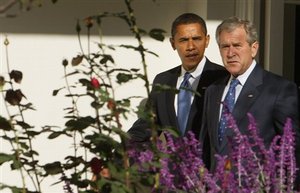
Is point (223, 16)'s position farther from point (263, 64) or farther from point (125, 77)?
point (125, 77)

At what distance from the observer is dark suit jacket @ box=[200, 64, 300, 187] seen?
3823 mm

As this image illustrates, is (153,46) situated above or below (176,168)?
above

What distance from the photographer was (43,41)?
5.46m

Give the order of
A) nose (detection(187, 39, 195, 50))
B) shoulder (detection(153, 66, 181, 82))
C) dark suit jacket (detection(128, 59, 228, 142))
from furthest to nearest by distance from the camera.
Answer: shoulder (detection(153, 66, 181, 82)), nose (detection(187, 39, 195, 50)), dark suit jacket (detection(128, 59, 228, 142))

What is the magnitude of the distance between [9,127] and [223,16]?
3612mm

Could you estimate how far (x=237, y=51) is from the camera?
4.05 metres

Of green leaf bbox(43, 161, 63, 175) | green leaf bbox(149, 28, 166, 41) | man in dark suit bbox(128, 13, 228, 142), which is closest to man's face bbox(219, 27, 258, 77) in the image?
man in dark suit bbox(128, 13, 228, 142)

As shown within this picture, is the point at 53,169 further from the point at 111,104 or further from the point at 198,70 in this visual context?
the point at 198,70

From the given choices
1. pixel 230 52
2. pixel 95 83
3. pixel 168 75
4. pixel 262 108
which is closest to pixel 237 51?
pixel 230 52

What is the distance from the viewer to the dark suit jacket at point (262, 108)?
3.82 m

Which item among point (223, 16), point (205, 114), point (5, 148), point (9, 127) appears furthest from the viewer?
point (223, 16)

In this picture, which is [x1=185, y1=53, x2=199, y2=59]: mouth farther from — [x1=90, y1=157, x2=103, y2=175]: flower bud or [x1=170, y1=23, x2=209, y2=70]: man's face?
[x1=90, y1=157, x2=103, y2=175]: flower bud

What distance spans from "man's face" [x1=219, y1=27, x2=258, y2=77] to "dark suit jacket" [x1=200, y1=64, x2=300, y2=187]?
7 cm

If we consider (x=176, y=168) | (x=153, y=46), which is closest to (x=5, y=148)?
(x=153, y=46)
